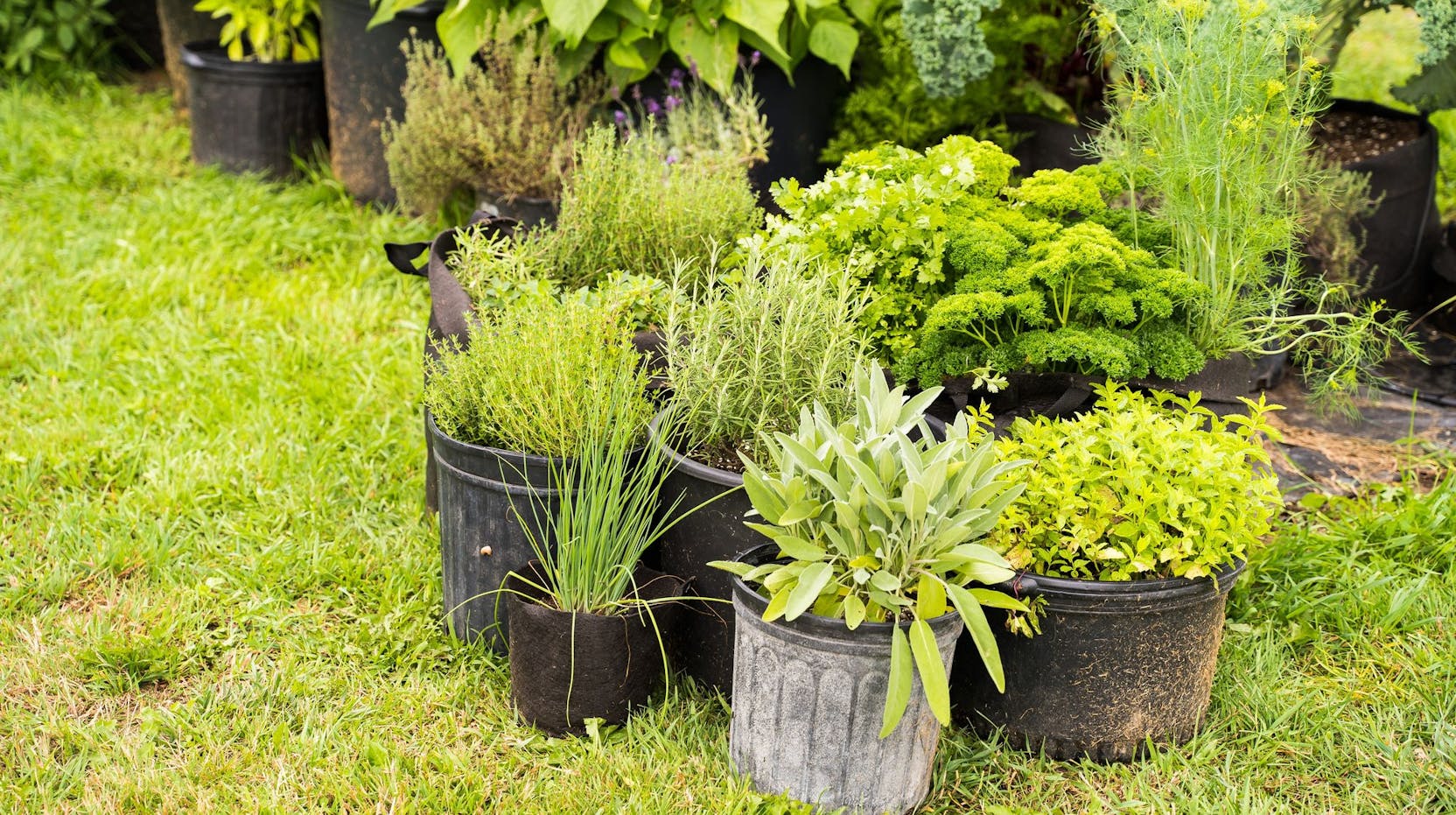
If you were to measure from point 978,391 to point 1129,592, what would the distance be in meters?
0.71

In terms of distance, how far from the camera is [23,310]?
14.3ft

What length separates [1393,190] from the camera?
13.6ft

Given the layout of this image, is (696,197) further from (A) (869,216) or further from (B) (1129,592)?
(B) (1129,592)

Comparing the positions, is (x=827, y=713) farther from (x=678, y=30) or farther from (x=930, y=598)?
(x=678, y=30)

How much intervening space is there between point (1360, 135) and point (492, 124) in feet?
9.93

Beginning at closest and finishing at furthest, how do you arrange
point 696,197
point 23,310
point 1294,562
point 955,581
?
point 955,581 → point 1294,562 → point 696,197 → point 23,310

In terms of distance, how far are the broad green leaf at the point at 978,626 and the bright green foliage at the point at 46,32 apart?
620 centimetres

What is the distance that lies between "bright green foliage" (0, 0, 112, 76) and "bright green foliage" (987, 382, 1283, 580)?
6.11m

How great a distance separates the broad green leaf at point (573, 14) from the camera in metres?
4.18

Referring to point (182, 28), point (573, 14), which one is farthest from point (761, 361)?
point (182, 28)

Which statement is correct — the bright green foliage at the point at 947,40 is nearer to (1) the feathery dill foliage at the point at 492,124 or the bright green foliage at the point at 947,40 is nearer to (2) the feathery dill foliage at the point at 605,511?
(1) the feathery dill foliage at the point at 492,124

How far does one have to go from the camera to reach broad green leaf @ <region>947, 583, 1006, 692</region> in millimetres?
2152

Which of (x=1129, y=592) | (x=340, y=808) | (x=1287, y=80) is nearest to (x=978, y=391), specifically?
(x=1129, y=592)

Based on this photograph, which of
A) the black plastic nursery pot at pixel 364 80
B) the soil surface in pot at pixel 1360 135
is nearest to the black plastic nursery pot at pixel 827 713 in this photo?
the soil surface in pot at pixel 1360 135
